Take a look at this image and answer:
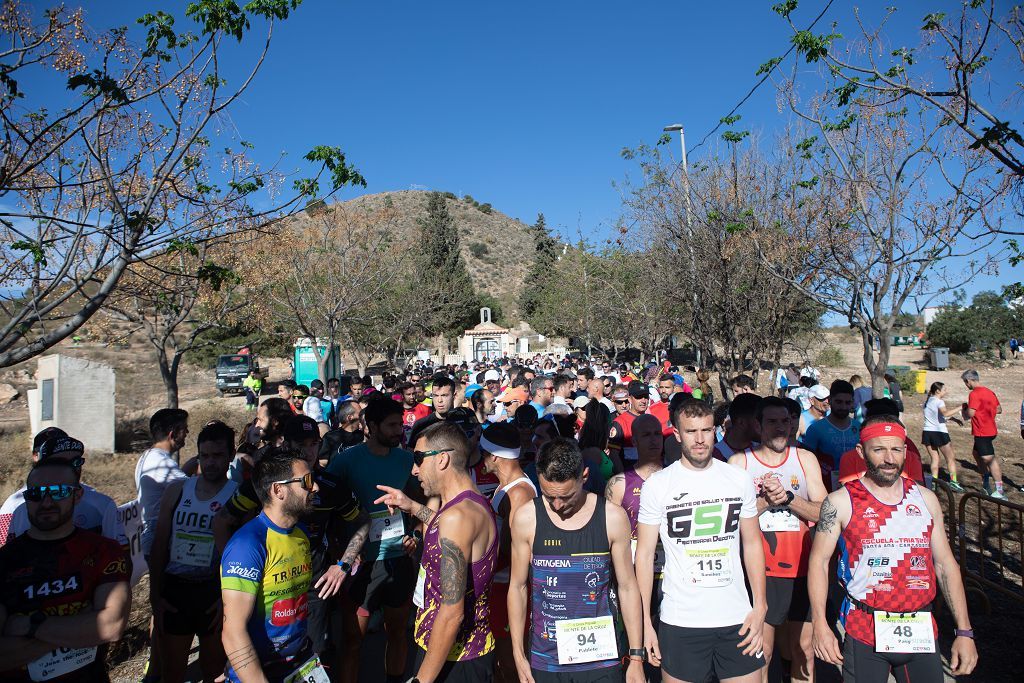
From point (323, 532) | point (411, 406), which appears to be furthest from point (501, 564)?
point (411, 406)

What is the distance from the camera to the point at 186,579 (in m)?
3.76

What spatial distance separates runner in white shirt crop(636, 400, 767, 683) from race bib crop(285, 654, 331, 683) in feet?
5.41

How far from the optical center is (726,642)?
318 cm

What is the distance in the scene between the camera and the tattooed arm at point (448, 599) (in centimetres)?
275

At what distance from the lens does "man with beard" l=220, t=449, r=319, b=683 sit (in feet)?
8.85

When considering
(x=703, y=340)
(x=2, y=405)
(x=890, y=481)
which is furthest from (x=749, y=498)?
(x=2, y=405)

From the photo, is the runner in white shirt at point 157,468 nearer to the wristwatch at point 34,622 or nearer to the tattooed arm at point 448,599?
Result: the wristwatch at point 34,622

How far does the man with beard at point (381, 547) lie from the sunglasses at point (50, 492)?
61.0 inches

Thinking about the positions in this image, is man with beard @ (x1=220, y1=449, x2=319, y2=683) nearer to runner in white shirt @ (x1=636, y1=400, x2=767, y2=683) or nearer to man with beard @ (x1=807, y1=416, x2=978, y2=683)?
runner in white shirt @ (x1=636, y1=400, x2=767, y2=683)

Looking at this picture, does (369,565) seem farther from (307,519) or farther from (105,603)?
(105,603)

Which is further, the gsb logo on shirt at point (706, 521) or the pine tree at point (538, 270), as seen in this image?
the pine tree at point (538, 270)

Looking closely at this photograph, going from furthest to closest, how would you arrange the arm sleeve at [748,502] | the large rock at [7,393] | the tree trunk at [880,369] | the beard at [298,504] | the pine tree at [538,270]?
the pine tree at [538,270], the large rock at [7,393], the tree trunk at [880,369], the arm sleeve at [748,502], the beard at [298,504]

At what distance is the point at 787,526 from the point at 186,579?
3.75 metres

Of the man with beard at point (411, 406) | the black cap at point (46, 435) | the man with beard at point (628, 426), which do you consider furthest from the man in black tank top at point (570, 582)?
the man with beard at point (411, 406)
